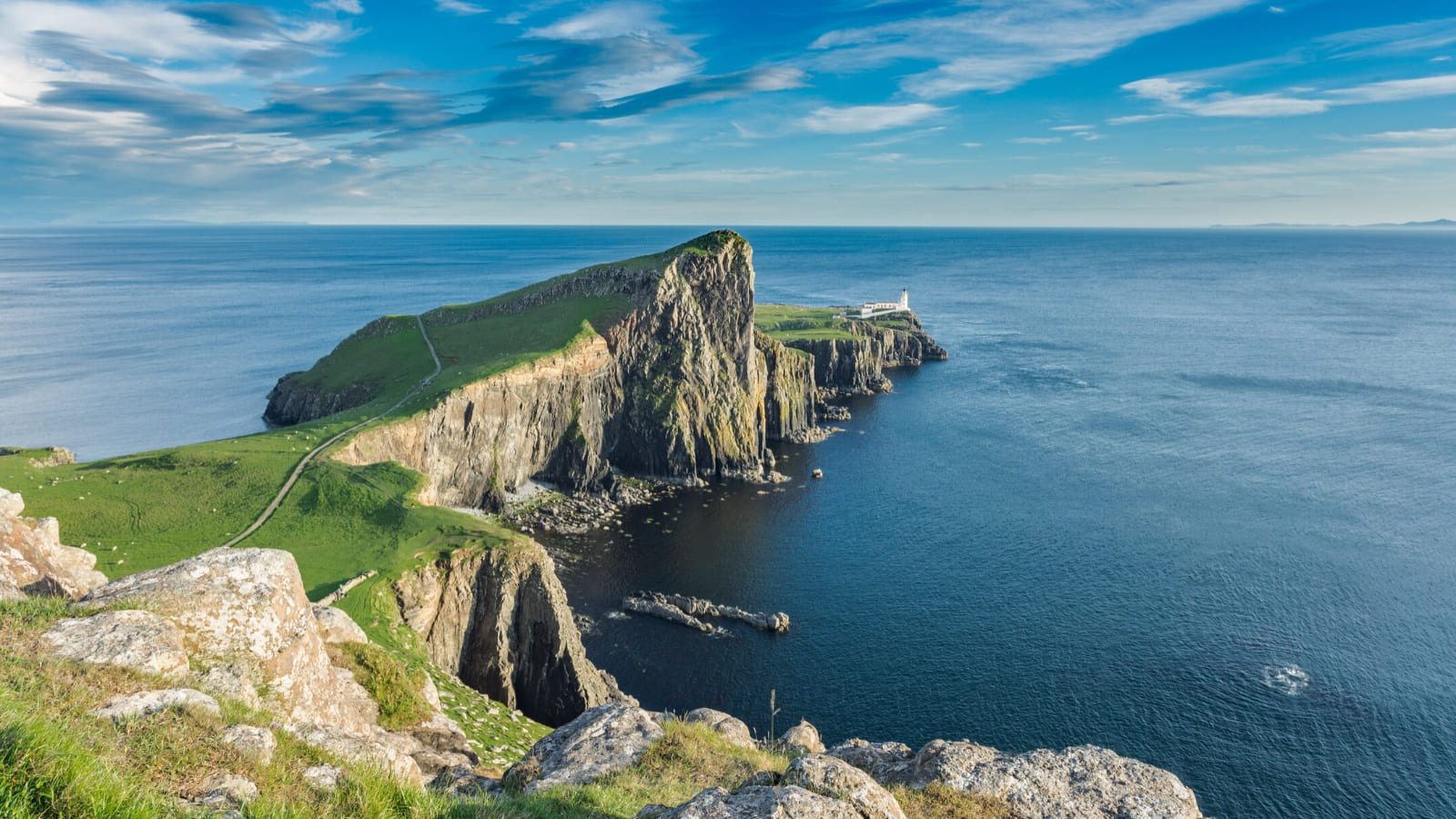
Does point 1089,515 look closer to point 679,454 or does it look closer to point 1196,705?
point 1196,705

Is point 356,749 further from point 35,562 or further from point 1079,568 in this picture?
point 1079,568

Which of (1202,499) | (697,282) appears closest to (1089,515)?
(1202,499)

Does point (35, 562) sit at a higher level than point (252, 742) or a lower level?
lower

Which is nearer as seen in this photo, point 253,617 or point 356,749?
point 356,749

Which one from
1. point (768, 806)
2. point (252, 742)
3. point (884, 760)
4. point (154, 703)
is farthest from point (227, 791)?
point (884, 760)

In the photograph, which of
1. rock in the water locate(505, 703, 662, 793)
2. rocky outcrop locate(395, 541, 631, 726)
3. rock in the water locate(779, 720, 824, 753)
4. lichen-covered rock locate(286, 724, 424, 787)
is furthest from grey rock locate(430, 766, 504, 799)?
rocky outcrop locate(395, 541, 631, 726)

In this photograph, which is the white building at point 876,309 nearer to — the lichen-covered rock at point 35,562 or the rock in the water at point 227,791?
the lichen-covered rock at point 35,562

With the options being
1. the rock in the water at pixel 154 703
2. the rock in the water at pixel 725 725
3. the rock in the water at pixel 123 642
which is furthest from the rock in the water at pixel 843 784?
the rock in the water at pixel 123 642
